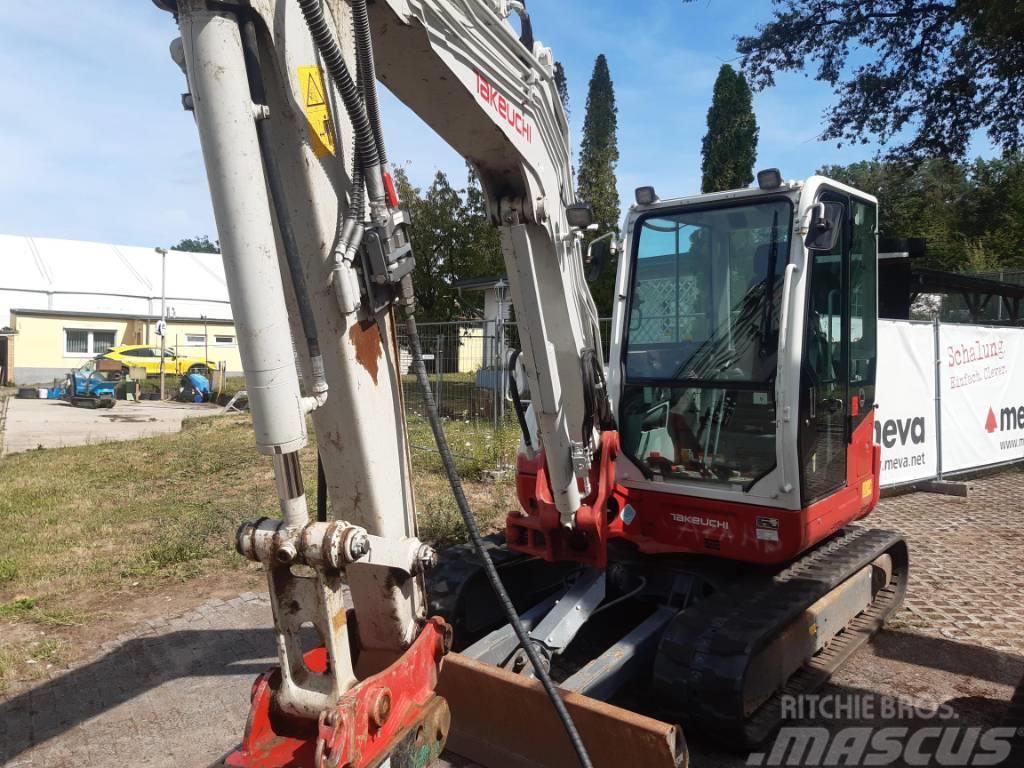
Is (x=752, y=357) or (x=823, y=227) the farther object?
(x=752, y=357)

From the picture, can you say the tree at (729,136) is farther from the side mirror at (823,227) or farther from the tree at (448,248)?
the side mirror at (823,227)

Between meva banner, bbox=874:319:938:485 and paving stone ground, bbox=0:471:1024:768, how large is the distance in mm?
2637

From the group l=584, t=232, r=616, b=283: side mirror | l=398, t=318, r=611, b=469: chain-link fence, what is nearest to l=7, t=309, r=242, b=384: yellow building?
l=398, t=318, r=611, b=469: chain-link fence

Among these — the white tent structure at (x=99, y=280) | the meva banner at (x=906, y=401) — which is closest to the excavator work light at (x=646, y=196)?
the meva banner at (x=906, y=401)

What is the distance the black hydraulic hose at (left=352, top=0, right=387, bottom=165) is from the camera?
2.32 m

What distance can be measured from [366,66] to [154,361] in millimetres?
26343

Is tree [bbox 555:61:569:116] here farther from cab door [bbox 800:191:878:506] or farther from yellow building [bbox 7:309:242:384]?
yellow building [bbox 7:309:242:384]

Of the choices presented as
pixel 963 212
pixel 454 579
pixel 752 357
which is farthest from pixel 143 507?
pixel 963 212

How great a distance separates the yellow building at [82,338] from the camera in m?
29.1

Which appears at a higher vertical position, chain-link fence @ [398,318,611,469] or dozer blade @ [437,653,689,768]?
chain-link fence @ [398,318,611,469]

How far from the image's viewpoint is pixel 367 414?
256 centimetres

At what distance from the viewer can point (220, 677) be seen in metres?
4.52

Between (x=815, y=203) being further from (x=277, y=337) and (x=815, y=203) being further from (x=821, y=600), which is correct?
(x=277, y=337)

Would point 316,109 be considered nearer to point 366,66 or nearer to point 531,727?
point 366,66
